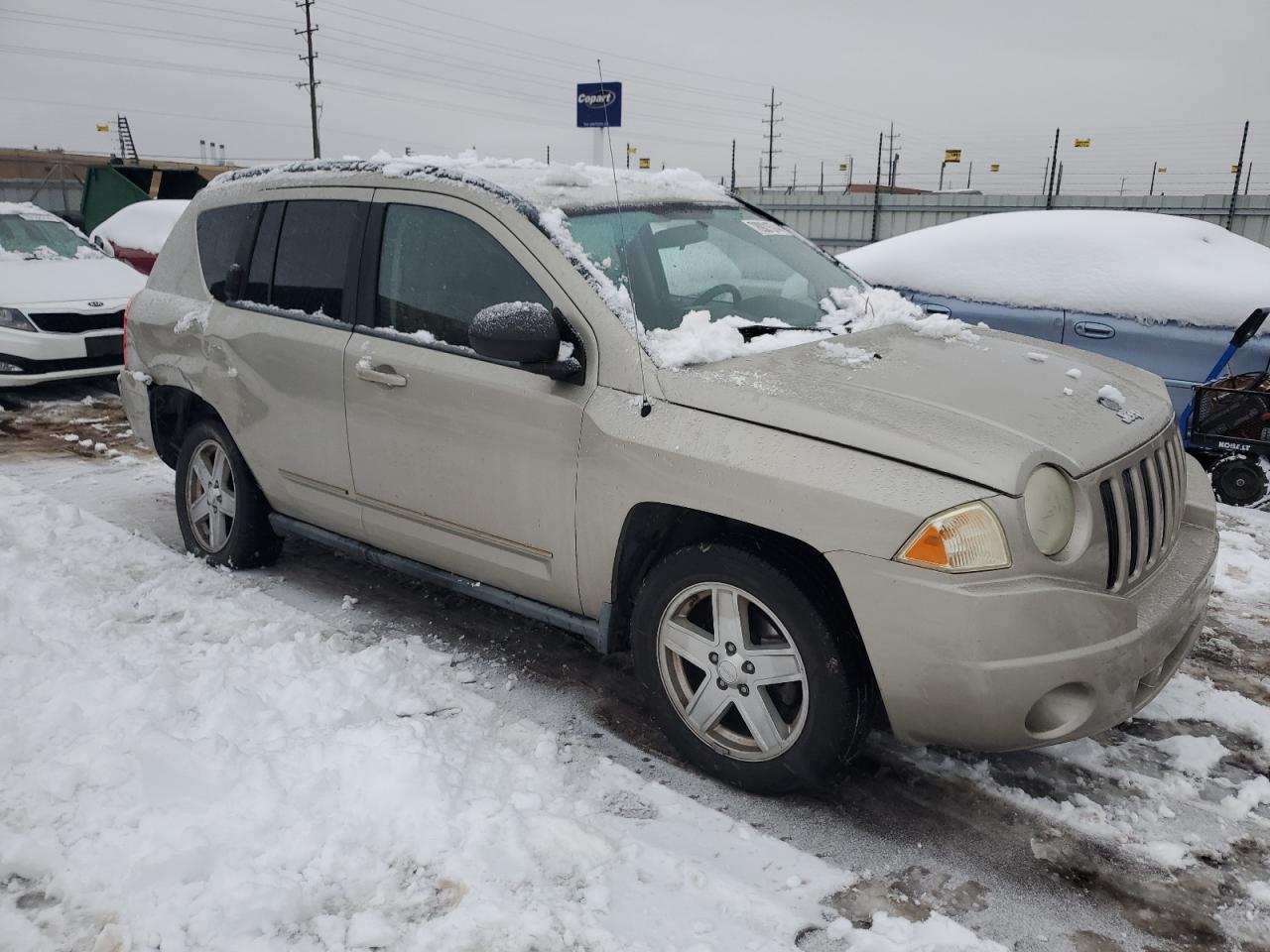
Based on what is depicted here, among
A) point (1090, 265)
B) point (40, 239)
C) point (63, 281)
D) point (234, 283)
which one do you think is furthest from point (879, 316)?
point (40, 239)

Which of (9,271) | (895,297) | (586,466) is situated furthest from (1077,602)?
(9,271)

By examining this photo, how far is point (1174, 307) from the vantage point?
6.32 meters

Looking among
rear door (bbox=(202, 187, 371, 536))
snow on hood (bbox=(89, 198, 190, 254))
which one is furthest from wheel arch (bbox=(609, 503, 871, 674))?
snow on hood (bbox=(89, 198, 190, 254))

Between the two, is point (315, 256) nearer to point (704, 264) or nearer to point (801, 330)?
point (704, 264)

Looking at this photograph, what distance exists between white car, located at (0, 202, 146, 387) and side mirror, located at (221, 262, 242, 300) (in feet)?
17.2

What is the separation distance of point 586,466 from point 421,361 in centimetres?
87

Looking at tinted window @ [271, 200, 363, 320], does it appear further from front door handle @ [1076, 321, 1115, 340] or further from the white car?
the white car

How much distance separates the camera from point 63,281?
932 cm

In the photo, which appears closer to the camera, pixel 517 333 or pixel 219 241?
pixel 517 333

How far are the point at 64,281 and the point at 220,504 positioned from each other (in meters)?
6.13

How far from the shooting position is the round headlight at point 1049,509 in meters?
2.51

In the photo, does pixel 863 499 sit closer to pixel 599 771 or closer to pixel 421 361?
pixel 599 771

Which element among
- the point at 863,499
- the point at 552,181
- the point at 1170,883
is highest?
the point at 552,181

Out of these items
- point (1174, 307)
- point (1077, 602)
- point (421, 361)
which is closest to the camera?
point (1077, 602)
